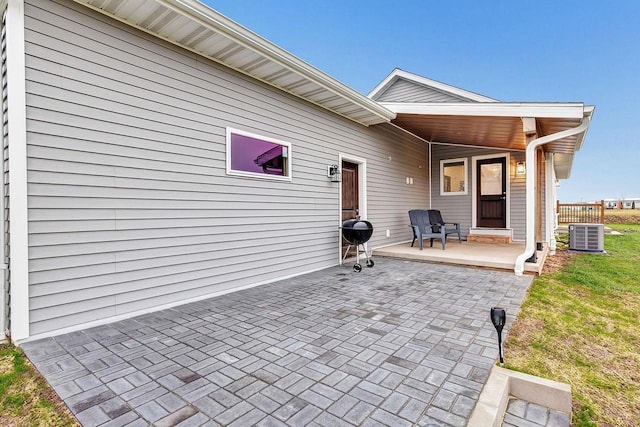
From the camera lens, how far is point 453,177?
29.9ft

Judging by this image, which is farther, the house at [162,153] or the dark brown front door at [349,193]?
the dark brown front door at [349,193]

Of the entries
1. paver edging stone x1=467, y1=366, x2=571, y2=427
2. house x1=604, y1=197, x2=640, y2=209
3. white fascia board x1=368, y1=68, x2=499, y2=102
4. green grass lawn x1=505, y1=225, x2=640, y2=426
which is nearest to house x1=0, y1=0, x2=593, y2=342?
green grass lawn x1=505, y1=225, x2=640, y2=426

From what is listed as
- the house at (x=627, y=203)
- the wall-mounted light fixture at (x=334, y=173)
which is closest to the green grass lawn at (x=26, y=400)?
the wall-mounted light fixture at (x=334, y=173)

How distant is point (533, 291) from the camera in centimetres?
410

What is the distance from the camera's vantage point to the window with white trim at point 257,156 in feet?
13.5

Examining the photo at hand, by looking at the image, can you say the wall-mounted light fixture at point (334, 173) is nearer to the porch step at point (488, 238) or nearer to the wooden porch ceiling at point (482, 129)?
the wooden porch ceiling at point (482, 129)

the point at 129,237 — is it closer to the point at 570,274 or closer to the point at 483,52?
the point at 570,274

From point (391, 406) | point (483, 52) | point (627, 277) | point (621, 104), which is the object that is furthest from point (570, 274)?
point (621, 104)

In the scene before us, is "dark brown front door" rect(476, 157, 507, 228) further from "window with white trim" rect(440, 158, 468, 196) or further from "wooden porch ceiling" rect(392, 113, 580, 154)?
"wooden porch ceiling" rect(392, 113, 580, 154)

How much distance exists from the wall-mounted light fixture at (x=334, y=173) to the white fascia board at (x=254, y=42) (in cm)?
118

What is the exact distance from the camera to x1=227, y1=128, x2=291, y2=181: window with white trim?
4.12m

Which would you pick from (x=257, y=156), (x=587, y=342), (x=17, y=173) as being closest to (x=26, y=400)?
(x=17, y=173)

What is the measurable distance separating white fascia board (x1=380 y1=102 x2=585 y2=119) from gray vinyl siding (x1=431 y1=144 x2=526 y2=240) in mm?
3492

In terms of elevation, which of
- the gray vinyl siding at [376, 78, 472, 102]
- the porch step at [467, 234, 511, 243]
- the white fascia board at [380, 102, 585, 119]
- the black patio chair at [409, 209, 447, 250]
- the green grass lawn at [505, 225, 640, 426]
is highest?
the gray vinyl siding at [376, 78, 472, 102]
